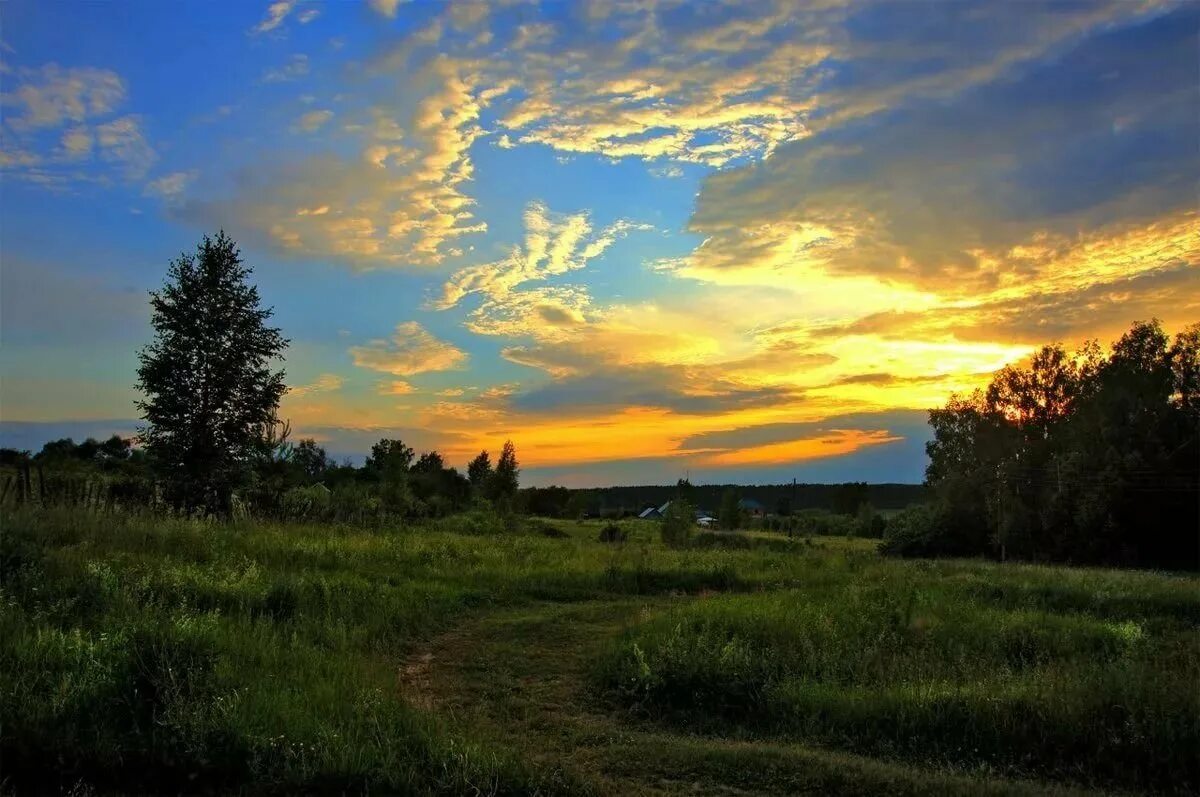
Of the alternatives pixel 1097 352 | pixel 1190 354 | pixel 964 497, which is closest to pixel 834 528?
pixel 964 497

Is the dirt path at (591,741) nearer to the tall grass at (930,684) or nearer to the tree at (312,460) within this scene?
the tall grass at (930,684)

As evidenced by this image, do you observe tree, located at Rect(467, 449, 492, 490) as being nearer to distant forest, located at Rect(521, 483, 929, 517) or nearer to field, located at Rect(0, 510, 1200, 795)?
distant forest, located at Rect(521, 483, 929, 517)

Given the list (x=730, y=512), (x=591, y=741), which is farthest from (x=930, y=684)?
(x=730, y=512)

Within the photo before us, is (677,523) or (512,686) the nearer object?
(512,686)

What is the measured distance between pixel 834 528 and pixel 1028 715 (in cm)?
8341

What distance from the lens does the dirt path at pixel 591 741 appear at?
5941 millimetres

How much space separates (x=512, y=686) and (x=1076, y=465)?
53770 millimetres

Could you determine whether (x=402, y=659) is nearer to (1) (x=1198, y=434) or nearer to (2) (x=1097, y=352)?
(1) (x=1198, y=434)

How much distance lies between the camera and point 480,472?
211 feet

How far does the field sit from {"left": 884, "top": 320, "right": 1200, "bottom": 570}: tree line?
42036mm

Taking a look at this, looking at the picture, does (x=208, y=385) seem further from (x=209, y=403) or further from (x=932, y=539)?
(x=932, y=539)

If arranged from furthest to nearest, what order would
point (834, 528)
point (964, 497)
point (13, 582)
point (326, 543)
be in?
point (834, 528)
point (964, 497)
point (326, 543)
point (13, 582)

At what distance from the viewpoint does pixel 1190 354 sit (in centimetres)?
5612

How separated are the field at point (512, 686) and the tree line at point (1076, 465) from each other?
4204cm
